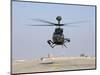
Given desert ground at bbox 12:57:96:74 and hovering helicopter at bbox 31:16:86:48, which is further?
hovering helicopter at bbox 31:16:86:48

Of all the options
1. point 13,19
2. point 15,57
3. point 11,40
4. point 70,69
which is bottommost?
point 70,69

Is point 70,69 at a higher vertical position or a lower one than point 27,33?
lower

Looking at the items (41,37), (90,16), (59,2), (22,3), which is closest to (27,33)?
(41,37)

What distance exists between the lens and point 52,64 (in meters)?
2.93

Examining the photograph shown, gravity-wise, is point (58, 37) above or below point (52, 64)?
above

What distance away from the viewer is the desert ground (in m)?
2.79

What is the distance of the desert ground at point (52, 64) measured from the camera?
2.79 metres

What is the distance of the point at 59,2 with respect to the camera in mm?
3002

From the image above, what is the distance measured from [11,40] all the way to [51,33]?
549 mm

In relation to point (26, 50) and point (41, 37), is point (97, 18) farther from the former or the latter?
point (26, 50)

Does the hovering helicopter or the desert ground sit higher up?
the hovering helicopter
